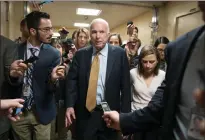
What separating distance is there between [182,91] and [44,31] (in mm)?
1405

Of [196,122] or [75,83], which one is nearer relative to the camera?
[196,122]

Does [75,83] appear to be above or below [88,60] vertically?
below

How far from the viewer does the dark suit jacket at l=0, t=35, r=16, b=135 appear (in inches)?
52.3

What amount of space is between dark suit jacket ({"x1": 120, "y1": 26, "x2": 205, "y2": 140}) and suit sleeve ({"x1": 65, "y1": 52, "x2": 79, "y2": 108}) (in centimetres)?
92

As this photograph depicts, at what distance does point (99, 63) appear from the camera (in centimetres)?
187

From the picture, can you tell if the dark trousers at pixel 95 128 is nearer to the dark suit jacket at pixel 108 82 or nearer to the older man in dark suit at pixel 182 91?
the dark suit jacket at pixel 108 82

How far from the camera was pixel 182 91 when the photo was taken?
33.8 inches

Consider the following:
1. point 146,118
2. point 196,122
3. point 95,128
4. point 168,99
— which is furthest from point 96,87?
point 196,122

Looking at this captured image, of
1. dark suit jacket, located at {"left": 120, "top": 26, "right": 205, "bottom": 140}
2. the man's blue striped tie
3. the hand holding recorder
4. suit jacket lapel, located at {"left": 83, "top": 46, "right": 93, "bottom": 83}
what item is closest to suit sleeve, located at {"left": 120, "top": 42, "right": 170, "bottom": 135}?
dark suit jacket, located at {"left": 120, "top": 26, "right": 205, "bottom": 140}

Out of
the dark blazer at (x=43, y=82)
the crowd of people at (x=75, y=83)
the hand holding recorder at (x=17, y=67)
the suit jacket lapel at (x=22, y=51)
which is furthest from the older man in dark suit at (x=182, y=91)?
the suit jacket lapel at (x=22, y=51)

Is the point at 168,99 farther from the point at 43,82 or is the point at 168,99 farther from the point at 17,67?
the point at 43,82

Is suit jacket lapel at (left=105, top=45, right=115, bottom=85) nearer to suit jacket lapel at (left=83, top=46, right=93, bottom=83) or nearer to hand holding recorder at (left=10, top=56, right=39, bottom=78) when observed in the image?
suit jacket lapel at (left=83, top=46, right=93, bottom=83)

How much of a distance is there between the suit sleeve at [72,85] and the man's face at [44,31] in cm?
29

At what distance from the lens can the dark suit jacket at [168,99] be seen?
87cm
